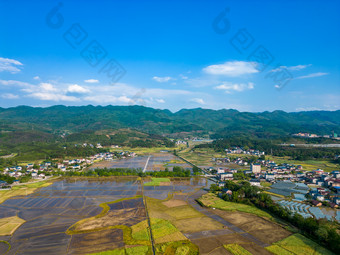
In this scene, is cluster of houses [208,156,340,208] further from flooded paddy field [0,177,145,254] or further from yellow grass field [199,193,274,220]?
flooded paddy field [0,177,145,254]

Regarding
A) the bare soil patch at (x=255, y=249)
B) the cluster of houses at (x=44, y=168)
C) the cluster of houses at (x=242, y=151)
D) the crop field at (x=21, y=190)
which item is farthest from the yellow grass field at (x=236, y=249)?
the cluster of houses at (x=242, y=151)

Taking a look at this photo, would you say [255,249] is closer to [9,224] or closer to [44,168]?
[9,224]

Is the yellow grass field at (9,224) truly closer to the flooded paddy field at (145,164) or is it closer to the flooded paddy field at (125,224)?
the flooded paddy field at (125,224)

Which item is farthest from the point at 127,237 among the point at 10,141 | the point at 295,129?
the point at 295,129

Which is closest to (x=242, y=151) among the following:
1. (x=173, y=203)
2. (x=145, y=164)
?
(x=145, y=164)

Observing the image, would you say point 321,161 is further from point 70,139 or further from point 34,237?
point 70,139

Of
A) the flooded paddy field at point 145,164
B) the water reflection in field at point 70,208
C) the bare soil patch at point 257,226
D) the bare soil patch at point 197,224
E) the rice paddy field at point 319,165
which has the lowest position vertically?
the flooded paddy field at point 145,164

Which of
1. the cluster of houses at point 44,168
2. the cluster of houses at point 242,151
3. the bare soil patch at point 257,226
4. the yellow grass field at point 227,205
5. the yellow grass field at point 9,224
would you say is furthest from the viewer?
the cluster of houses at point 242,151

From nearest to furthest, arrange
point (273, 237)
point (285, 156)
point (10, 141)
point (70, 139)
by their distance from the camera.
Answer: point (273, 237)
point (285, 156)
point (10, 141)
point (70, 139)
